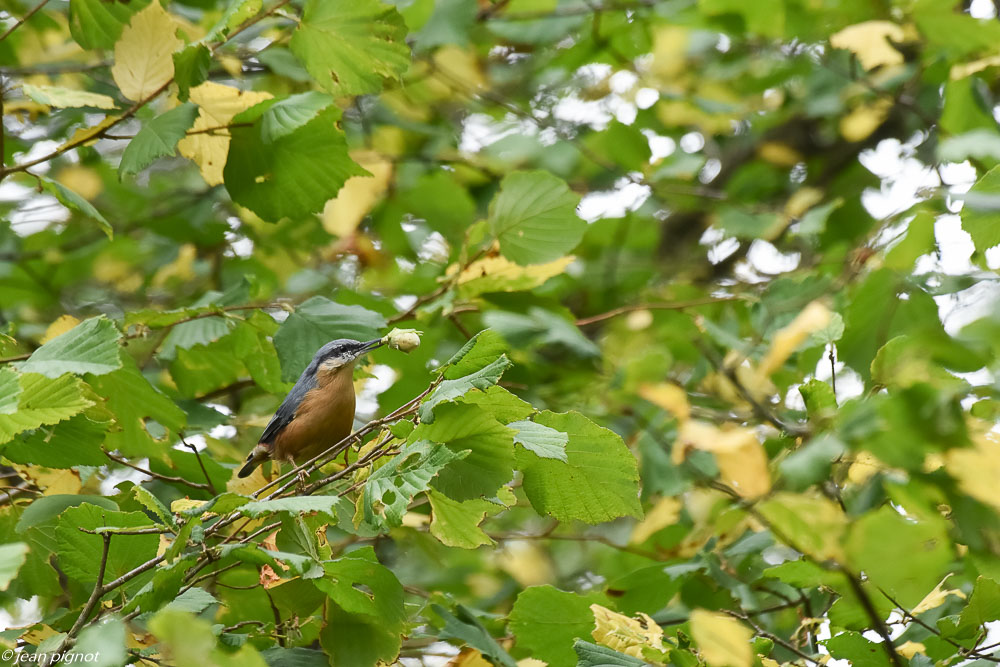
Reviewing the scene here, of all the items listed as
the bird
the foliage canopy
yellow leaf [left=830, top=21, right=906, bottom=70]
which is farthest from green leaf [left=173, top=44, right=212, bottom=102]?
yellow leaf [left=830, top=21, right=906, bottom=70]

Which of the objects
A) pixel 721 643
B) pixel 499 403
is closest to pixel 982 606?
pixel 721 643

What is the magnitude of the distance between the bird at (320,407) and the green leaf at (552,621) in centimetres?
68

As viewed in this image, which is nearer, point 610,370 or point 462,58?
point 610,370

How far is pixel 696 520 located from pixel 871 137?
3.21 metres

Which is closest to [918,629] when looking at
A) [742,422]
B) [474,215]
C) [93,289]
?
[742,422]

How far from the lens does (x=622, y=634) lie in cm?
214

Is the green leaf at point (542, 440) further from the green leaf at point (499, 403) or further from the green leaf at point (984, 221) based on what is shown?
the green leaf at point (984, 221)

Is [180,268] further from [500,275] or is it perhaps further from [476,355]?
[476,355]

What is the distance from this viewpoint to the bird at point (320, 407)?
2.41m

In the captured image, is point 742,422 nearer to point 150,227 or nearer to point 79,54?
point 150,227

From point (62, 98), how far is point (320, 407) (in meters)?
1.04

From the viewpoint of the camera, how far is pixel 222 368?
305 cm

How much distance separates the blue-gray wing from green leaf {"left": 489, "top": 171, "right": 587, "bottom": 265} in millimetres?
761

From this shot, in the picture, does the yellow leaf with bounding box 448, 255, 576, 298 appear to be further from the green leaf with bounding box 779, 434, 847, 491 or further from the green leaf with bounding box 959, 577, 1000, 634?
the green leaf with bounding box 779, 434, 847, 491
